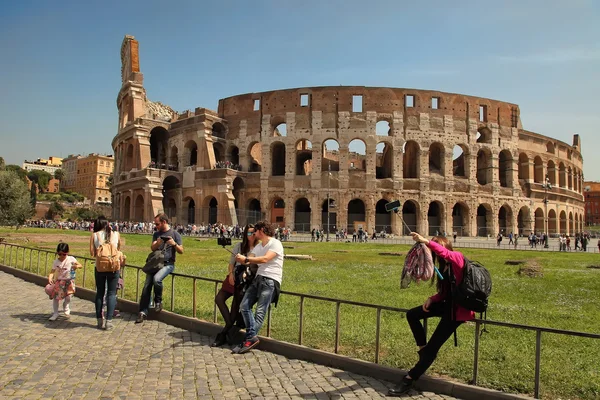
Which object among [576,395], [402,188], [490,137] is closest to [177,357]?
[576,395]

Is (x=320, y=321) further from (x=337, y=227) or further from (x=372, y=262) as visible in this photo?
(x=337, y=227)

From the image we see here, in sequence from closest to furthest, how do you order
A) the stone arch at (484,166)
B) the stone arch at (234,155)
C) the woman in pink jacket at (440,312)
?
1. the woman in pink jacket at (440,312)
2. the stone arch at (484,166)
3. the stone arch at (234,155)

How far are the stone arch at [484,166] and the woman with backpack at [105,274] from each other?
137 feet

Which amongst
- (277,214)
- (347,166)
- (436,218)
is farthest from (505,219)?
(277,214)

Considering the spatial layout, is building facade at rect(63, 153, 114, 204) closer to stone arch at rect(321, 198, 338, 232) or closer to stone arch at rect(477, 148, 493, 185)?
stone arch at rect(321, 198, 338, 232)

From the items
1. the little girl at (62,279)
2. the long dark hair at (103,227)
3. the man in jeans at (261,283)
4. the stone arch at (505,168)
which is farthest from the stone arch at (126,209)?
the man in jeans at (261,283)

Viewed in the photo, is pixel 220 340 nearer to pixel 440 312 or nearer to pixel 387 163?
pixel 440 312

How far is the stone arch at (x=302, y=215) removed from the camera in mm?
41219

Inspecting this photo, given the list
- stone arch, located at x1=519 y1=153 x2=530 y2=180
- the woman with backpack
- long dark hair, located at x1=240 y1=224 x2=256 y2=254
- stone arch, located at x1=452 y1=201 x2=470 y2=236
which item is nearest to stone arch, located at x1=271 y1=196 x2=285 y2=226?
stone arch, located at x1=452 y1=201 x2=470 y2=236

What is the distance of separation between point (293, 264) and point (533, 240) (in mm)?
24233

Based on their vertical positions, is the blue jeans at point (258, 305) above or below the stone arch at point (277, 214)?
below

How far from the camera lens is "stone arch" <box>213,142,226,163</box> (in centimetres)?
4434

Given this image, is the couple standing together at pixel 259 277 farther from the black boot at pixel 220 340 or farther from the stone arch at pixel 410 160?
the stone arch at pixel 410 160

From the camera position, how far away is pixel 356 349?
550cm
